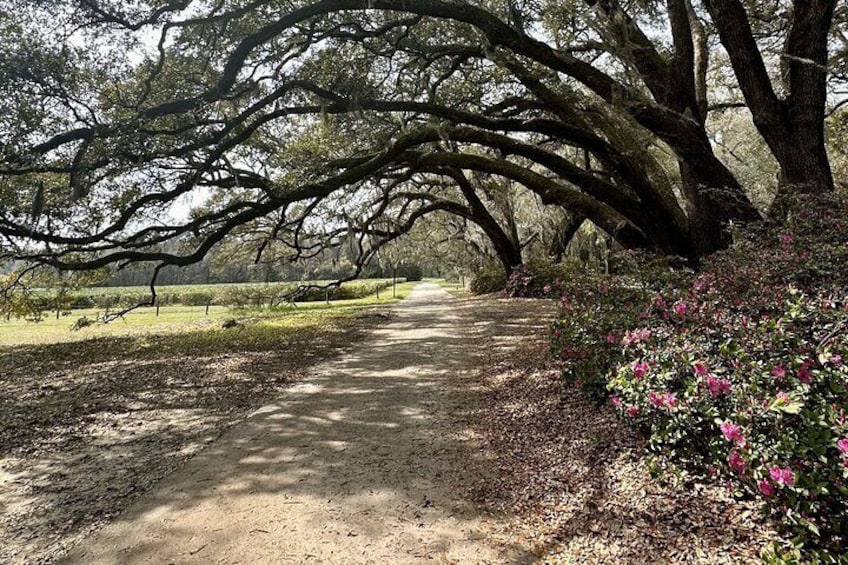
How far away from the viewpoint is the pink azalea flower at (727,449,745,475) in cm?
211

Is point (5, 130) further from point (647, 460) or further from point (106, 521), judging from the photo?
point (647, 460)

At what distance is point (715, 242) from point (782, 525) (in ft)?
20.9

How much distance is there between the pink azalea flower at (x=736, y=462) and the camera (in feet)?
6.92

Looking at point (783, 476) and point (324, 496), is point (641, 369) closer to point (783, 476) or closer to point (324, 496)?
point (783, 476)

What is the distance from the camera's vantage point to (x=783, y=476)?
1.87 m

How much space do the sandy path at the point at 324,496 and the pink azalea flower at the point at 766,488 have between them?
3.79ft

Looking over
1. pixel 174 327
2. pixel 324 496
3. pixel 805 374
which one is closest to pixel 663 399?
pixel 805 374

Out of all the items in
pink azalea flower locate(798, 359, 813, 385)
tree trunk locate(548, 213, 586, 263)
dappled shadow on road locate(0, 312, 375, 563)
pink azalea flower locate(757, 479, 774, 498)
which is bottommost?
dappled shadow on road locate(0, 312, 375, 563)

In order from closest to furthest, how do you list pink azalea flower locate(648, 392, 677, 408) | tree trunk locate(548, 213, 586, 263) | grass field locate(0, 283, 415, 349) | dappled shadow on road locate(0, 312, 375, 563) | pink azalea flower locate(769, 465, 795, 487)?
1. pink azalea flower locate(769, 465, 795, 487)
2. pink azalea flower locate(648, 392, 677, 408)
3. dappled shadow on road locate(0, 312, 375, 563)
4. grass field locate(0, 283, 415, 349)
5. tree trunk locate(548, 213, 586, 263)

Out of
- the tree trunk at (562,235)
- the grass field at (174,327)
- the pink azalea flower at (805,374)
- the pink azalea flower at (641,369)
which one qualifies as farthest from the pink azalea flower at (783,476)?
the tree trunk at (562,235)

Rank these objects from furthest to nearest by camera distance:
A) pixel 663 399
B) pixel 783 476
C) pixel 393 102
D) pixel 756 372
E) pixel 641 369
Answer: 1. pixel 393 102
2. pixel 641 369
3. pixel 663 399
4. pixel 756 372
5. pixel 783 476

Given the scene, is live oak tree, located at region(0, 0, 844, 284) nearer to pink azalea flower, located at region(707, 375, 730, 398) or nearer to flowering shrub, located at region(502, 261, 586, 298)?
pink azalea flower, located at region(707, 375, 730, 398)

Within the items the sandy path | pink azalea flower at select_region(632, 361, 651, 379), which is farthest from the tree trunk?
pink azalea flower at select_region(632, 361, 651, 379)

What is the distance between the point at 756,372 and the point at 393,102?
6.53m
